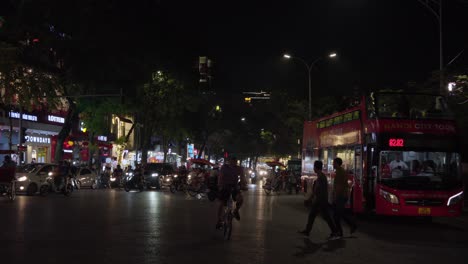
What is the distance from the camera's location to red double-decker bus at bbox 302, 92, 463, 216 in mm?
16344

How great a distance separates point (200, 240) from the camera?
1220cm

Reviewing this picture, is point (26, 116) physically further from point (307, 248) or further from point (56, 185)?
point (307, 248)

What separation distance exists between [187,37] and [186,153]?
170 ft

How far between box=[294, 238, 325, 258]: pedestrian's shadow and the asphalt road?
18 mm

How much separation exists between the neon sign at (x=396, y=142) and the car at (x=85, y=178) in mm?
25239

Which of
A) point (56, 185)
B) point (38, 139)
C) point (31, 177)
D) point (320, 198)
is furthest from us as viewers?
point (38, 139)

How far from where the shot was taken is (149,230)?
539 inches

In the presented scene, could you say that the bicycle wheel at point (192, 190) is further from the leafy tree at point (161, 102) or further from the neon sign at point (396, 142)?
the leafy tree at point (161, 102)

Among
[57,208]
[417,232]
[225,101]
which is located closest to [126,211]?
[57,208]

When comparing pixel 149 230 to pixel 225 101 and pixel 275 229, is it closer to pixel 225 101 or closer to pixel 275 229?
pixel 275 229

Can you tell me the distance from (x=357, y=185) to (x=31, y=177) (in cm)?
1626

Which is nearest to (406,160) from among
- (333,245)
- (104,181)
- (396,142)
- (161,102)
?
(396,142)

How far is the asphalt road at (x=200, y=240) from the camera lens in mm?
10055

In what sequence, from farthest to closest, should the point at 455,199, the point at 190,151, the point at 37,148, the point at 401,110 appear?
the point at 190,151, the point at 37,148, the point at 401,110, the point at 455,199
